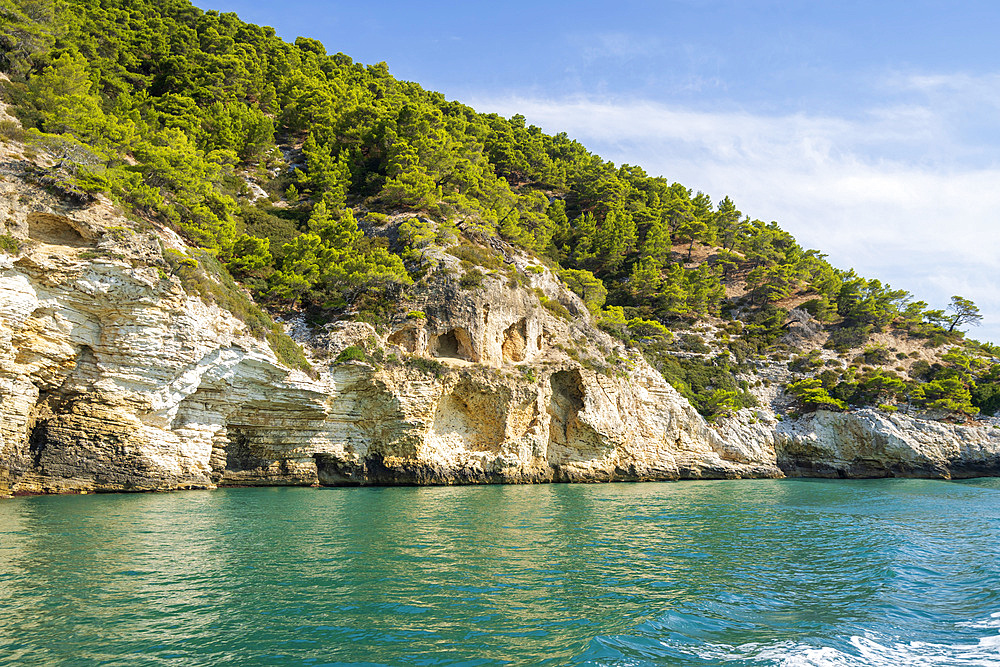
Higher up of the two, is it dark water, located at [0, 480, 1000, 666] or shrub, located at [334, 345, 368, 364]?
shrub, located at [334, 345, 368, 364]

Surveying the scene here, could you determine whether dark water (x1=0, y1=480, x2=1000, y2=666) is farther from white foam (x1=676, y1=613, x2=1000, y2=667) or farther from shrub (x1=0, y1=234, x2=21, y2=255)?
shrub (x1=0, y1=234, x2=21, y2=255)

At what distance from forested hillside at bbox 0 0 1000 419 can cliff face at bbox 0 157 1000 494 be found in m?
2.19

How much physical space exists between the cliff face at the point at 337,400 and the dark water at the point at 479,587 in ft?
12.1

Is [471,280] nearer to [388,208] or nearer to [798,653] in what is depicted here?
[388,208]

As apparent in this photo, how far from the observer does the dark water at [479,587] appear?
674cm

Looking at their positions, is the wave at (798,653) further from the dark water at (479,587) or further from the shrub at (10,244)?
the shrub at (10,244)

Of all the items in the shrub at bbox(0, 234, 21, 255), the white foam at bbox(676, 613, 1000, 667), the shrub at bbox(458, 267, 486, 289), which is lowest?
the white foam at bbox(676, 613, 1000, 667)

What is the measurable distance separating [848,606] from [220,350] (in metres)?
22.5

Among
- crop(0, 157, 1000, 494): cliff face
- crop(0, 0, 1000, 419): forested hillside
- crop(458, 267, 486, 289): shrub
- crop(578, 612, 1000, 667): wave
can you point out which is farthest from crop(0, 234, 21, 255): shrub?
crop(578, 612, 1000, 667): wave

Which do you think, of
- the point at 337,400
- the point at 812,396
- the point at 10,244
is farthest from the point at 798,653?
the point at 812,396

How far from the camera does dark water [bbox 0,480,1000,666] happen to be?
6742 millimetres

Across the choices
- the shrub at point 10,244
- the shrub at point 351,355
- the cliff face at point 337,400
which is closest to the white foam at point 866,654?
the cliff face at point 337,400

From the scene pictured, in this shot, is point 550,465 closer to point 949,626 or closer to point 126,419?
point 126,419

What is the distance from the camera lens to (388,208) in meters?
42.0
